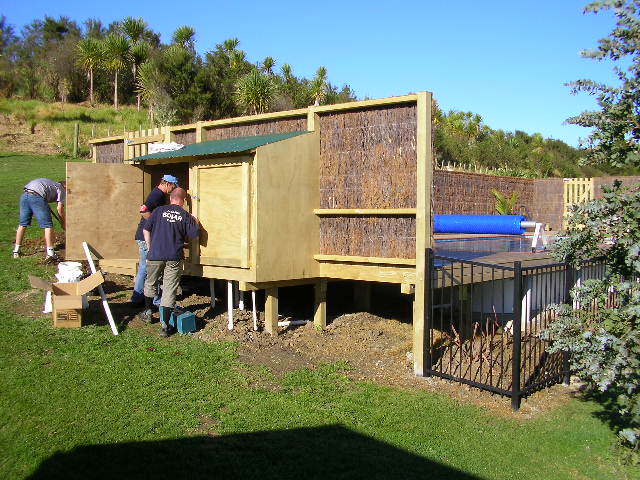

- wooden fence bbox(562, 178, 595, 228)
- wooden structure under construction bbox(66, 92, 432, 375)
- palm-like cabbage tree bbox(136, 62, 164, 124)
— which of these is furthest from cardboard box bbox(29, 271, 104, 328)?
palm-like cabbage tree bbox(136, 62, 164, 124)

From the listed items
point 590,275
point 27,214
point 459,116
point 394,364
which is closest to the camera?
point 394,364

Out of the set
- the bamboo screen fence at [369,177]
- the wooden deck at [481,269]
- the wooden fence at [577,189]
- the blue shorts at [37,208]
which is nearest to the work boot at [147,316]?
the bamboo screen fence at [369,177]

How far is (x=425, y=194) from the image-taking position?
264 inches

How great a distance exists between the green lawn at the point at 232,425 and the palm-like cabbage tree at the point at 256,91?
21367 millimetres

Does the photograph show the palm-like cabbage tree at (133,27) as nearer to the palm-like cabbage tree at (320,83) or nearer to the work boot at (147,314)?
the palm-like cabbage tree at (320,83)

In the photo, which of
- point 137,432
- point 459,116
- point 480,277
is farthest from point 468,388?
point 459,116

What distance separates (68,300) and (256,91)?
21108 mm

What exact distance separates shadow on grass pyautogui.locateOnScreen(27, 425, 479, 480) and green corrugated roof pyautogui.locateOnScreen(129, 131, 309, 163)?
356cm

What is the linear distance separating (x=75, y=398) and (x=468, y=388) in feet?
12.9

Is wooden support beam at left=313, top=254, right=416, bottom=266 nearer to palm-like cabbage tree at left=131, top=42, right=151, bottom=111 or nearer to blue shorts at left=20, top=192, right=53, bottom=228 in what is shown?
blue shorts at left=20, top=192, right=53, bottom=228

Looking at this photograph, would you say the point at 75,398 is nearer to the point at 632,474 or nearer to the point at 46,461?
the point at 46,461

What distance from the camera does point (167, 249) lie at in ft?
24.5

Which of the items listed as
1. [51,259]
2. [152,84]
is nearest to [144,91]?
[152,84]

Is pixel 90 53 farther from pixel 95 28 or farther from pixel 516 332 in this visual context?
pixel 516 332
